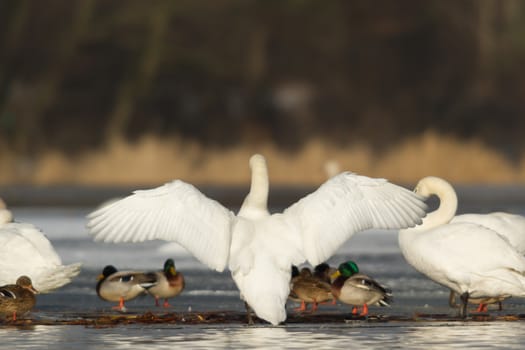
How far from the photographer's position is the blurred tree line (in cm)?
3959

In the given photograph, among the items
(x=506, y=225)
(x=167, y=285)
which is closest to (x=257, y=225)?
(x=167, y=285)

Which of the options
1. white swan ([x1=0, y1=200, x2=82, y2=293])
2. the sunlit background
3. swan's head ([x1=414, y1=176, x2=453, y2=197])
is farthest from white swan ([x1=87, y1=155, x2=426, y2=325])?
the sunlit background

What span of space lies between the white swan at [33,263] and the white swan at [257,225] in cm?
74

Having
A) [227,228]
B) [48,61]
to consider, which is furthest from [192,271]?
[48,61]

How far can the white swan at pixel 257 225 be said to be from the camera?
10.1 meters

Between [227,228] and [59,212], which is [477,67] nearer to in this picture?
[59,212]

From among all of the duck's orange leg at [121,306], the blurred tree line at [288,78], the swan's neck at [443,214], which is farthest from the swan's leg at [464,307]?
the blurred tree line at [288,78]

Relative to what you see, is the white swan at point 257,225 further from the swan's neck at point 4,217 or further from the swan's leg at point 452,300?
the swan's neck at point 4,217

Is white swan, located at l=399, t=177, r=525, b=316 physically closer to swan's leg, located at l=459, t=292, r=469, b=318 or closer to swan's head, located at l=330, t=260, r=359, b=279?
swan's leg, located at l=459, t=292, r=469, b=318

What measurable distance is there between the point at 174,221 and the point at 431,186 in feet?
8.80

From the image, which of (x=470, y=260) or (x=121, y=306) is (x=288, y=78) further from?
(x=470, y=260)

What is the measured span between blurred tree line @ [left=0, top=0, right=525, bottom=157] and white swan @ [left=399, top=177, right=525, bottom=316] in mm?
26740

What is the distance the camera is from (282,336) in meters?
9.27

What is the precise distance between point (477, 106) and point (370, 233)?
23.6 meters
